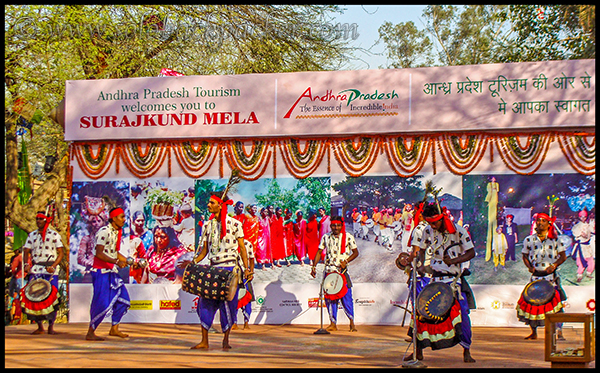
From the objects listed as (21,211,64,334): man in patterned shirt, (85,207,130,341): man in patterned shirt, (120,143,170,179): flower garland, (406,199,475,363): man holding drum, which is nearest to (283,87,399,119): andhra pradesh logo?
(120,143,170,179): flower garland

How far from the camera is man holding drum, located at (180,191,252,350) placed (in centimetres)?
937

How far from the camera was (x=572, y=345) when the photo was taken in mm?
7707

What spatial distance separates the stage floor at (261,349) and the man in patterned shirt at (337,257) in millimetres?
347

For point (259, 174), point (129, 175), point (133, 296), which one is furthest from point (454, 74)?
point (133, 296)

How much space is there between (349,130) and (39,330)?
600 centimetres

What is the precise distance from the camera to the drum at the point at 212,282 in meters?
9.12

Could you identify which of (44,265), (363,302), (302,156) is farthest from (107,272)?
(363,302)

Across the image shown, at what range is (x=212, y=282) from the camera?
9.16m

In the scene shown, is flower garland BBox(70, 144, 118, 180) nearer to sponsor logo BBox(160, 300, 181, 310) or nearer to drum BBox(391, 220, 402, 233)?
sponsor logo BBox(160, 300, 181, 310)

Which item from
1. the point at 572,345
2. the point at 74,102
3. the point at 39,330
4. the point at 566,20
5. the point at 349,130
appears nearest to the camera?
the point at 572,345

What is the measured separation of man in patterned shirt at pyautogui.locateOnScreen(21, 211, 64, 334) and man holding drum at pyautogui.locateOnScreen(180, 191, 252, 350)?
313 cm

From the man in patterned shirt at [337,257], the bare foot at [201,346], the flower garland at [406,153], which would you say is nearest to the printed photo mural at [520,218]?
the flower garland at [406,153]

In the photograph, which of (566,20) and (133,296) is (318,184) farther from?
(566,20)

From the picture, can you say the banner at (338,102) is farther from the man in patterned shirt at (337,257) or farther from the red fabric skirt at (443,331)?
the red fabric skirt at (443,331)
